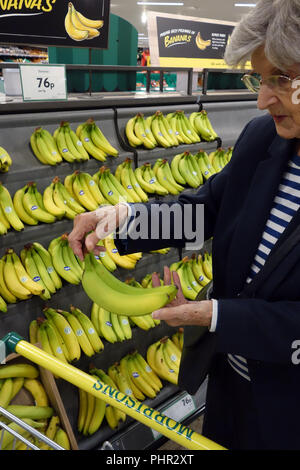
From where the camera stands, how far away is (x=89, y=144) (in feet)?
7.54

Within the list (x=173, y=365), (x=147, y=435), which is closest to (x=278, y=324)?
(x=147, y=435)

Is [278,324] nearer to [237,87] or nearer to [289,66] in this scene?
[289,66]

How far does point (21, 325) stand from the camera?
1903mm

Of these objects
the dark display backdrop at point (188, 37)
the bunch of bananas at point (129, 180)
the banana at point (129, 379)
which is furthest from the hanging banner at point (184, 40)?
the banana at point (129, 379)

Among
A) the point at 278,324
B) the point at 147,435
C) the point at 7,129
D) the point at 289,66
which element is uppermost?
the point at 289,66

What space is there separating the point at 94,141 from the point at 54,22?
2.18 feet

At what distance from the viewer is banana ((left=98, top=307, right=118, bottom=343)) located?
83.3 inches

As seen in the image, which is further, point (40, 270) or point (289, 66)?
point (40, 270)

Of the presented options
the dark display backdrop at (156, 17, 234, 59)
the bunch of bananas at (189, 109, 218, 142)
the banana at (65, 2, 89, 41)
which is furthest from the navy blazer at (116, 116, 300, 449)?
the dark display backdrop at (156, 17, 234, 59)

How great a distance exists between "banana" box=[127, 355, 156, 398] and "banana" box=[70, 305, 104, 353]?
12.8 inches

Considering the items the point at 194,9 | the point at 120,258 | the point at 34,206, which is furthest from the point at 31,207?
the point at 194,9

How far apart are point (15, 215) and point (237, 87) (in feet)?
13.2

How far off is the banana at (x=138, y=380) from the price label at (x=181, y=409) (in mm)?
120
